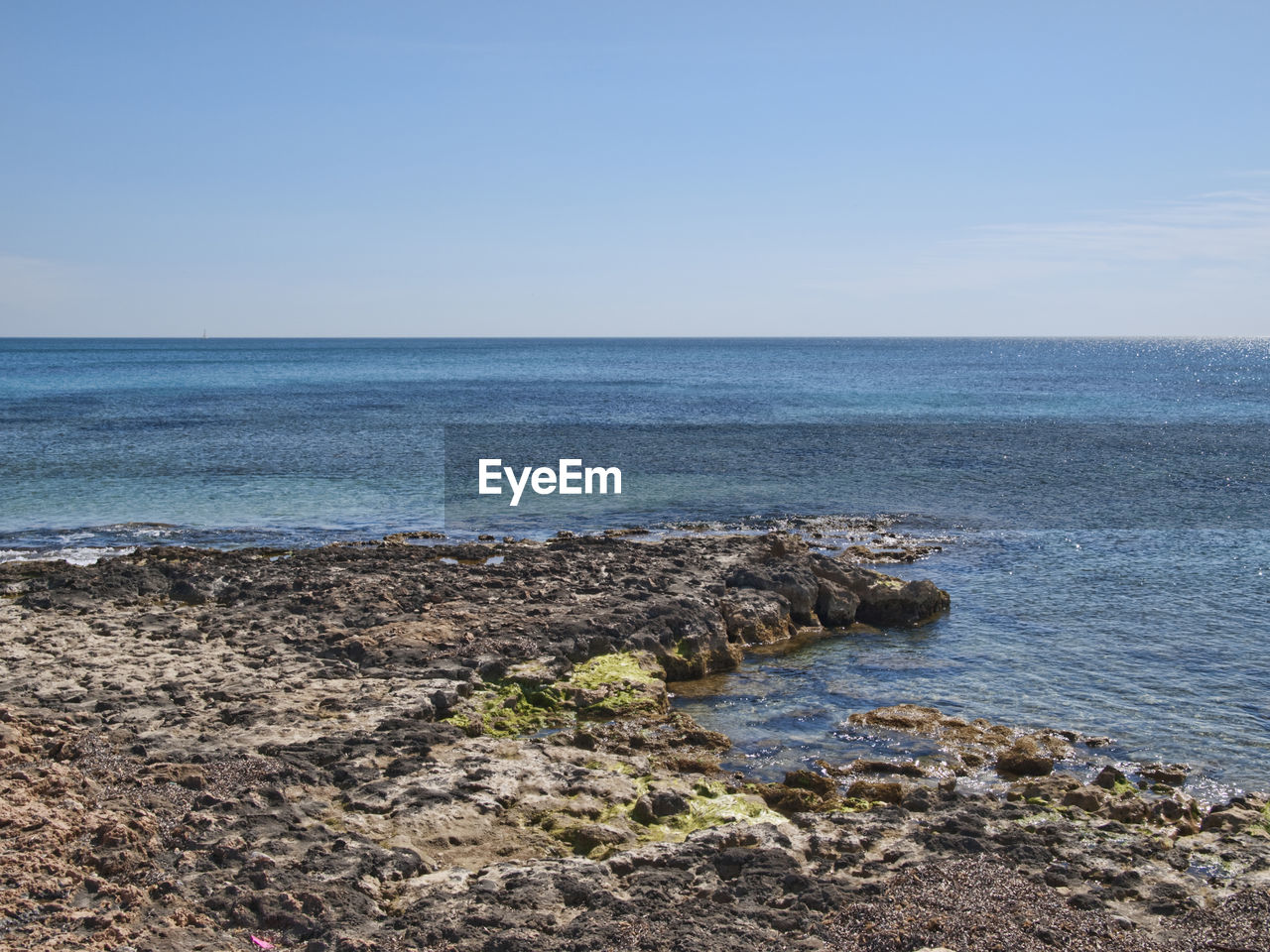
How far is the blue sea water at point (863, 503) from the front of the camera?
1827cm

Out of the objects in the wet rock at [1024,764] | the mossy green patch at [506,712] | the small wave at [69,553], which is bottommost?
the wet rock at [1024,764]

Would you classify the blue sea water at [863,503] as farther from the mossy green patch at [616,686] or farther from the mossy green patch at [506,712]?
the mossy green patch at [506,712]

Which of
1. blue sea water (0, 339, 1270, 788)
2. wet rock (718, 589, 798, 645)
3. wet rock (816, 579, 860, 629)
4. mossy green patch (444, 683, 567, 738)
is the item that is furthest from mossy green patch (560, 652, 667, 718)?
wet rock (816, 579, 860, 629)

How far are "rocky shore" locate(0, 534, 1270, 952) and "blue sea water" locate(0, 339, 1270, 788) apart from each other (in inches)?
77.6

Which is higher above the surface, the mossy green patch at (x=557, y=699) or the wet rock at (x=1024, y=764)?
the mossy green patch at (x=557, y=699)

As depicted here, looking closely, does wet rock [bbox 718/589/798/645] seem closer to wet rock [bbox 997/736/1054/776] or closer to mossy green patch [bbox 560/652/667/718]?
mossy green patch [bbox 560/652/667/718]

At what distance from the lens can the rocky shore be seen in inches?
382

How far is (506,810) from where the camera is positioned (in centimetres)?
1223

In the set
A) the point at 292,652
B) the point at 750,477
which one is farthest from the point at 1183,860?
the point at 750,477

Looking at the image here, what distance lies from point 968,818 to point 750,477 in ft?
103

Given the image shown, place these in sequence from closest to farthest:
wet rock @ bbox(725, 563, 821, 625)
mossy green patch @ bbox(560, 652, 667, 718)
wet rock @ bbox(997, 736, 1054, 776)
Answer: wet rock @ bbox(997, 736, 1054, 776) < mossy green patch @ bbox(560, 652, 667, 718) < wet rock @ bbox(725, 563, 821, 625)

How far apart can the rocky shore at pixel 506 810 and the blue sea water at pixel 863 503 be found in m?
1.97

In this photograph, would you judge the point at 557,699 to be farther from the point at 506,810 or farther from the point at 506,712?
the point at 506,810

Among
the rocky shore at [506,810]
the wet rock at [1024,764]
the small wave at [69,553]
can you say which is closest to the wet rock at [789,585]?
the rocky shore at [506,810]
